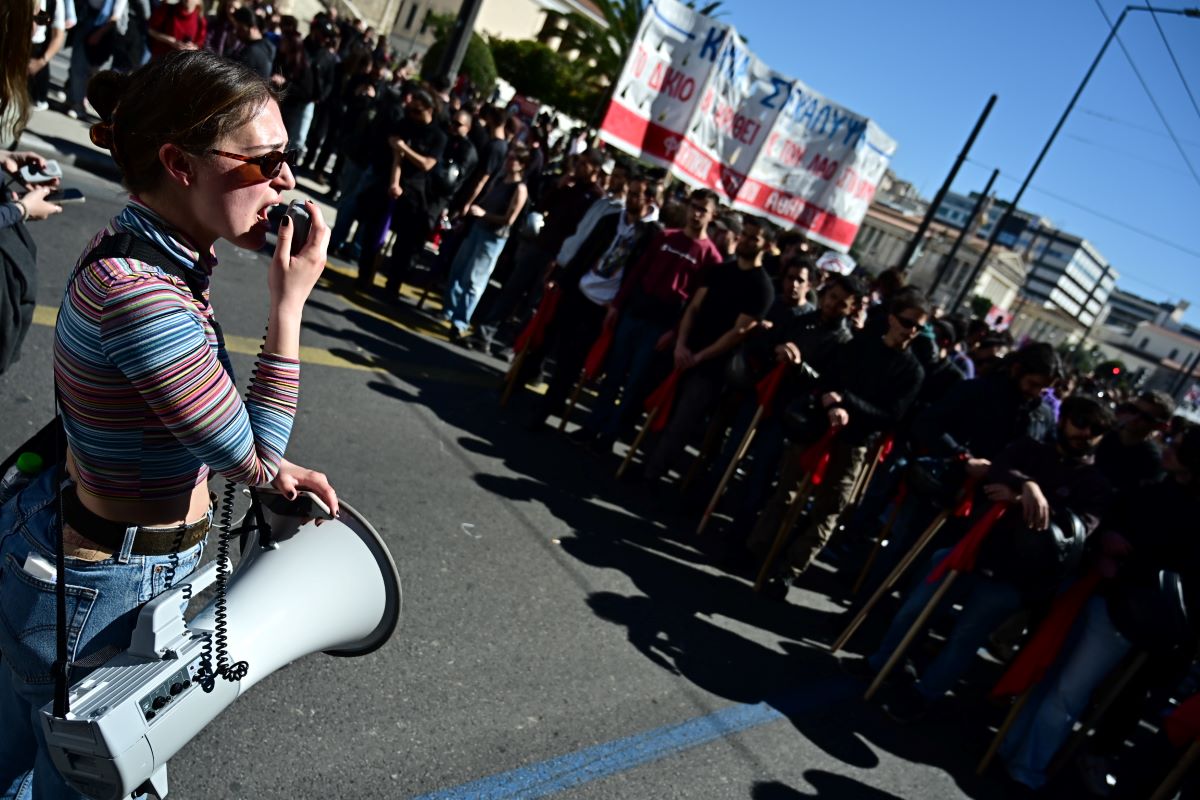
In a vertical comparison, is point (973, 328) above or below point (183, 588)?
above

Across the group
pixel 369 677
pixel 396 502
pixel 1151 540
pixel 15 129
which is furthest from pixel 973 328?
pixel 15 129

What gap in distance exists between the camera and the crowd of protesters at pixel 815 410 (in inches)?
166

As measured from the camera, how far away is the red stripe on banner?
7.45 metres

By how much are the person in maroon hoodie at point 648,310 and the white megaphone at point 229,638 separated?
14.7 feet

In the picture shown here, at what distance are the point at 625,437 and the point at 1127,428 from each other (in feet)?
12.1

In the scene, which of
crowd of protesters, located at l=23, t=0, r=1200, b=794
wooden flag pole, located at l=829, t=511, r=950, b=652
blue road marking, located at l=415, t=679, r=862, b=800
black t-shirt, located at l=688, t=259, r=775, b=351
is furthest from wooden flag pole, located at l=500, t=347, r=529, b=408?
blue road marking, located at l=415, t=679, r=862, b=800

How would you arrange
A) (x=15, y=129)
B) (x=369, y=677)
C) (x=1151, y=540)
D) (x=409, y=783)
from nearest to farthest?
(x=15, y=129) → (x=409, y=783) → (x=369, y=677) → (x=1151, y=540)

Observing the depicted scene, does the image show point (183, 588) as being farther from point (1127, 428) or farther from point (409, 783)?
point (1127, 428)

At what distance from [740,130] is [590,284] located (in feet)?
11.3

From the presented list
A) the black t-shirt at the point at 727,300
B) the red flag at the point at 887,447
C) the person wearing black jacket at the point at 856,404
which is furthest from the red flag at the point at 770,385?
the red flag at the point at 887,447

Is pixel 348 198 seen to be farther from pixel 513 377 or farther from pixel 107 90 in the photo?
pixel 107 90

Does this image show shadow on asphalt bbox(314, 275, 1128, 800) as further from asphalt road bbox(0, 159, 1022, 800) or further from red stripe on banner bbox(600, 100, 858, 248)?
red stripe on banner bbox(600, 100, 858, 248)

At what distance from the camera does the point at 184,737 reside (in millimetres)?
1438

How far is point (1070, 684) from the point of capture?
421 cm
